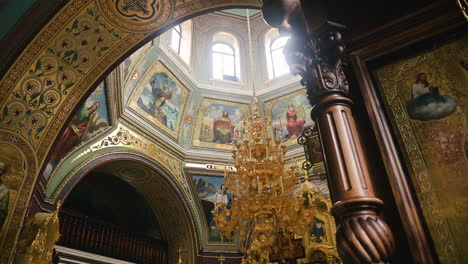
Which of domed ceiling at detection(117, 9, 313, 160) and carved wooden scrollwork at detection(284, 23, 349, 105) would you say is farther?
domed ceiling at detection(117, 9, 313, 160)

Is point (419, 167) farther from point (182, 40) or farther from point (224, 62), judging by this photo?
point (224, 62)

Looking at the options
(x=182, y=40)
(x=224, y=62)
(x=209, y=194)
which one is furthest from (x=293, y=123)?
(x=182, y=40)

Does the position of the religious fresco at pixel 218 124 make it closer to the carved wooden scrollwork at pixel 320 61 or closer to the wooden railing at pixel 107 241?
the wooden railing at pixel 107 241

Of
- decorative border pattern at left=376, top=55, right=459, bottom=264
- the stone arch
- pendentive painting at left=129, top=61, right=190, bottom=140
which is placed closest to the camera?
decorative border pattern at left=376, top=55, right=459, bottom=264

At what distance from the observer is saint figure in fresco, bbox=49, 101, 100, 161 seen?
23.7 feet

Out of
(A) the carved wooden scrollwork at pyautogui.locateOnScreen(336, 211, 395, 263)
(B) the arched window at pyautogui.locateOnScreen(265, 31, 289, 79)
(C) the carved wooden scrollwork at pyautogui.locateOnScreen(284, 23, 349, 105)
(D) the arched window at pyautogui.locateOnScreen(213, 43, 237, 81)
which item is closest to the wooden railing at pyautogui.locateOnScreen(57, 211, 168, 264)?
(D) the arched window at pyautogui.locateOnScreen(213, 43, 237, 81)

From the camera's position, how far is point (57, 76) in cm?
580

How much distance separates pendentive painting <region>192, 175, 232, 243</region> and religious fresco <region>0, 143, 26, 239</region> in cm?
689

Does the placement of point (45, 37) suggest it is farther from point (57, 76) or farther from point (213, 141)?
point (213, 141)

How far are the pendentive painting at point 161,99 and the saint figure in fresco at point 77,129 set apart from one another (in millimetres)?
2161

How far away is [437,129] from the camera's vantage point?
7.18ft

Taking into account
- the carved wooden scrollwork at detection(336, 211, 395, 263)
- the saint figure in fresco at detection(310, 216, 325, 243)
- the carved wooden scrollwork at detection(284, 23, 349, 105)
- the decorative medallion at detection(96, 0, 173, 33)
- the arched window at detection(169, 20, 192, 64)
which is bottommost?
the carved wooden scrollwork at detection(336, 211, 395, 263)

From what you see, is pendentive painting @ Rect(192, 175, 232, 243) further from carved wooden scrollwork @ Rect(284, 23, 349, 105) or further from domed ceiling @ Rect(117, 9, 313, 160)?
carved wooden scrollwork @ Rect(284, 23, 349, 105)

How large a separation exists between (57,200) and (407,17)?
773 cm
